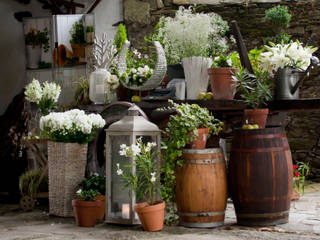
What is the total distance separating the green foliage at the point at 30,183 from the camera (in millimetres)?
4809

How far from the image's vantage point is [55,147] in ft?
14.0

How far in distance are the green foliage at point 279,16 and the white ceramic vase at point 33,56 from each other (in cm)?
303

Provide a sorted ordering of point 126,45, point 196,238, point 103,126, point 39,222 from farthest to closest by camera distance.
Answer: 1. point 126,45
2. point 103,126
3. point 39,222
4. point 196,238

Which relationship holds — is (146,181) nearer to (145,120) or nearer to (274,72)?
(145,120)

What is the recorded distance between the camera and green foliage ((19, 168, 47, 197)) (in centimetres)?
481

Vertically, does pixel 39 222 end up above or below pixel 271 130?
below

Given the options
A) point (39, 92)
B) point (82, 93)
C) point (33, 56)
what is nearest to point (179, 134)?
point (39, 92)

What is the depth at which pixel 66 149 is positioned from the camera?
4223 mm

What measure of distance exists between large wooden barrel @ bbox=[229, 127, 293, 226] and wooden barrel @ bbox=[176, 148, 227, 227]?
0.40 feet

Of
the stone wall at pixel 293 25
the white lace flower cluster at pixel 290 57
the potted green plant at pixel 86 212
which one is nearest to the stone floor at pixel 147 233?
the potted green plant at pixel 86 212

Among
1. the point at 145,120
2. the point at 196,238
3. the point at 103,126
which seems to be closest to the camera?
the point at 196,238

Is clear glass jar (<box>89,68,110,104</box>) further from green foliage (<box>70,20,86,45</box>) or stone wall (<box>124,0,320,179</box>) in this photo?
stone wall (<box>124,0,320,179</box>)

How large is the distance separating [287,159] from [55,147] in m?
1.87

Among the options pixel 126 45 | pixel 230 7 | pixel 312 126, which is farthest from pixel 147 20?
pixel 312 126
